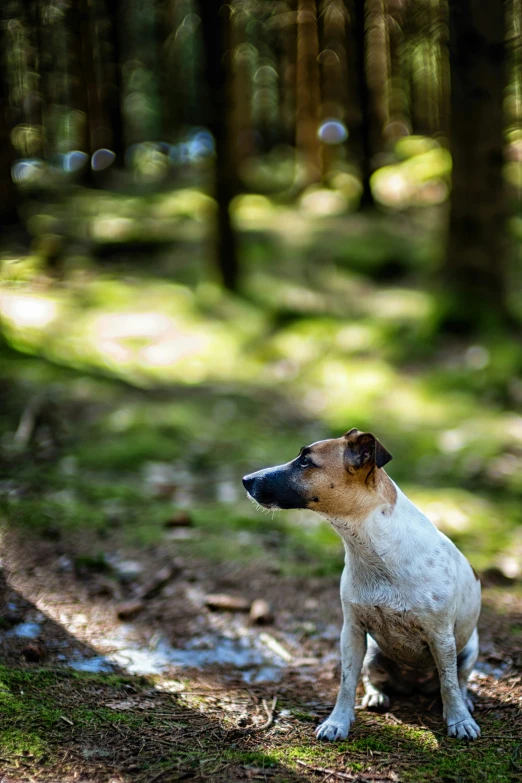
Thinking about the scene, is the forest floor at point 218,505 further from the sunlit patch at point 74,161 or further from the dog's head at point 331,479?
the sunlit patch at point 74,161

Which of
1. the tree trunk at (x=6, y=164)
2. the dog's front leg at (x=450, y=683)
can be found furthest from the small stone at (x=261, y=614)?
the tree trunk at (x=6, y=164)

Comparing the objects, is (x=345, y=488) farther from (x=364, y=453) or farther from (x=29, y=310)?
(x=29, y=310)

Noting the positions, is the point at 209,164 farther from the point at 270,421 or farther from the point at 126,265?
the point at 270,421

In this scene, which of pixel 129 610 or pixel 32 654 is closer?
pixel 32 654

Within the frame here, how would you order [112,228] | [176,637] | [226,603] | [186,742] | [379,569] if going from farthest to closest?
[112,228] < [226,603] < [176,637] < [379,569] < [186,742]

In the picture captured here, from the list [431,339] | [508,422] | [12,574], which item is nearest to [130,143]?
[431,339]

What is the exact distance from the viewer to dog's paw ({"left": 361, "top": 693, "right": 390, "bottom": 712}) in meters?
4.45

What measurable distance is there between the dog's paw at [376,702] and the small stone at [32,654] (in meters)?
1.93

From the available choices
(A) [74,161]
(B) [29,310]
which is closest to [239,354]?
(B) [29,310]

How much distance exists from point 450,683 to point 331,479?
4.14 feet

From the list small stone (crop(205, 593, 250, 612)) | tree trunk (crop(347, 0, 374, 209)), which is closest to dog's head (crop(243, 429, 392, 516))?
small stone (crop(205, 593, 250, 612))

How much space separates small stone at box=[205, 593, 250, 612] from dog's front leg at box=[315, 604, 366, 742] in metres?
1.51

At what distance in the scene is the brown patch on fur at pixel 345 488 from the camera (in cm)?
412

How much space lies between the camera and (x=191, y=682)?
15.0 ft
